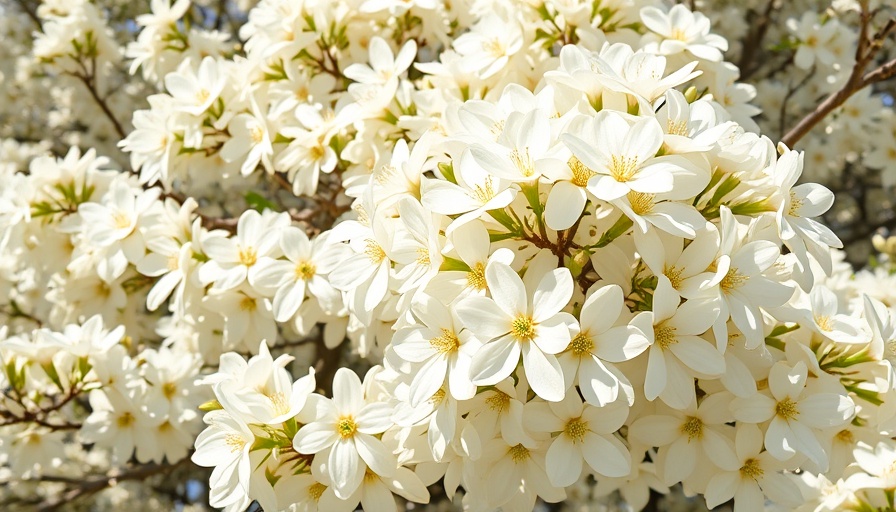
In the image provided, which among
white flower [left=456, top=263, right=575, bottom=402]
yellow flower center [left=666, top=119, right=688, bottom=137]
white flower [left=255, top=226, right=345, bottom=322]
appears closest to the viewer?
white flower [left=456, top=263, right=575, bottom=402]

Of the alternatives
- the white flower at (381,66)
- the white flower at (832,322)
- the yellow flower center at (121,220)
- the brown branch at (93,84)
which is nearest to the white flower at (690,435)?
the white flower at (832,322)

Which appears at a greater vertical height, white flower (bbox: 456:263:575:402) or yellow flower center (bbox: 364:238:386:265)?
white flower (bbox: 456:263:575:402)

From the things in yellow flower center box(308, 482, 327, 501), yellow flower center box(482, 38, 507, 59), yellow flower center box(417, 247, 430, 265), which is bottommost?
yellow flower center box(308, 482, 327, 501)

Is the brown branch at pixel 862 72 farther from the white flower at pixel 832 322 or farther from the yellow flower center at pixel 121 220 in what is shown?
the yellow flower center at pixel 121 220

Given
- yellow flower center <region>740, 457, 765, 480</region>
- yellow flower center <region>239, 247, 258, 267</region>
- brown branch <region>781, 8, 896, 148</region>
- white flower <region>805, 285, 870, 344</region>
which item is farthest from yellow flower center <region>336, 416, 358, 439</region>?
brown branch <region>781, 8, 896, 148</region>

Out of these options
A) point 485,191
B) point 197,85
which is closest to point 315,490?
point 485,191

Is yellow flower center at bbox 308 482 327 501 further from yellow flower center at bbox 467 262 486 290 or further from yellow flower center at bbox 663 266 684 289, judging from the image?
yellow flower center at bbox 663 266 684 289

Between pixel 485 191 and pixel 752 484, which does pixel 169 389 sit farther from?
pixel 752 484

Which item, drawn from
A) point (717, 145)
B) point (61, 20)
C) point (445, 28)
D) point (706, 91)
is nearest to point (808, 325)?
point (717, 145)
